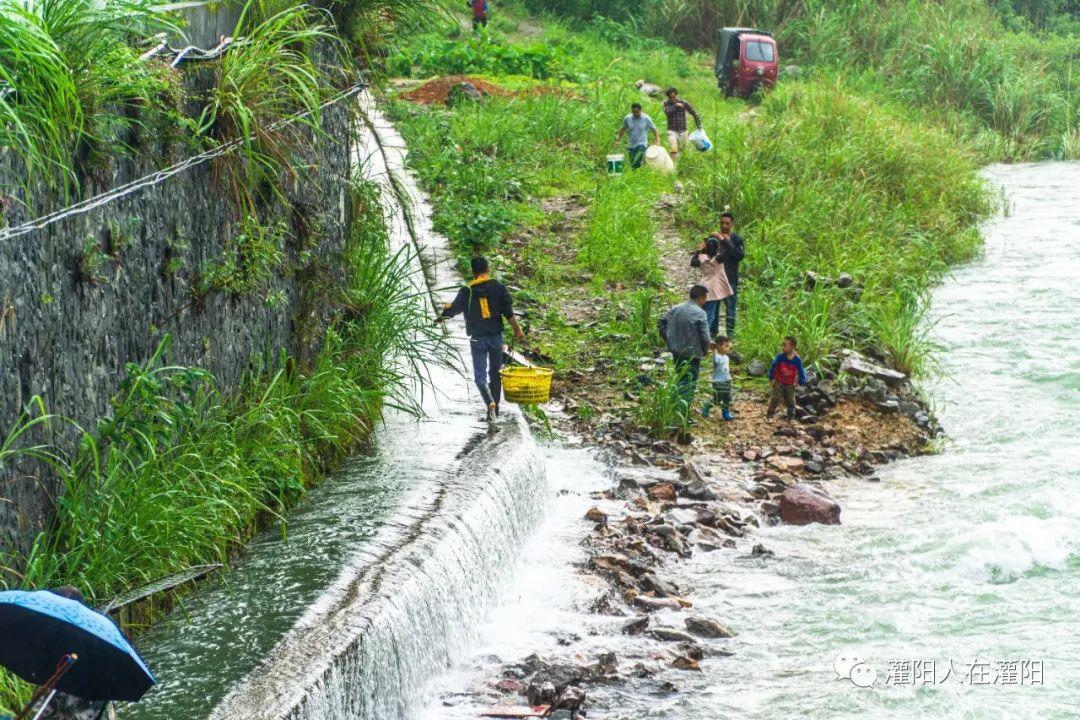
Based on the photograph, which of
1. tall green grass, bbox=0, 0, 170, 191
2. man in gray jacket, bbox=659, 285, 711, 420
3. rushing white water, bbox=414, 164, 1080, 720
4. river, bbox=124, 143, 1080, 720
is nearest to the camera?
tall green grass, bbox=0, 0, 170, 191

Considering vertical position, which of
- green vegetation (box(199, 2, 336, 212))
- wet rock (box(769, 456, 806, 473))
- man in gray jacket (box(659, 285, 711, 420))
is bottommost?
wet rock (box(769, 456, 806, 473))

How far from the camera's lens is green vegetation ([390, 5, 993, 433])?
1413 cm

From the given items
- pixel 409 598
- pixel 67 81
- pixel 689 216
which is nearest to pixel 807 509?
pixel 409 598

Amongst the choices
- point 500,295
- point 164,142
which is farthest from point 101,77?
point 500,295

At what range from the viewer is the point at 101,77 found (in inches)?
260

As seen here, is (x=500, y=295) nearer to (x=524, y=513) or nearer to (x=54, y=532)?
(x=524, y=513)

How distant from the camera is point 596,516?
10242 millimetres

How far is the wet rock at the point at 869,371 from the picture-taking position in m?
13.3

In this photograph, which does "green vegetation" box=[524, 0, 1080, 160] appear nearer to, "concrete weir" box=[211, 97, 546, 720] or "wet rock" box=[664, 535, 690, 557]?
"wet rock" box=[664, 535, 690, 557]

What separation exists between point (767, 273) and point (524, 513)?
22.7 ft

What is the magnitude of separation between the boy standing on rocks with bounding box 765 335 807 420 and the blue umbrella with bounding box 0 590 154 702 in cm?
890

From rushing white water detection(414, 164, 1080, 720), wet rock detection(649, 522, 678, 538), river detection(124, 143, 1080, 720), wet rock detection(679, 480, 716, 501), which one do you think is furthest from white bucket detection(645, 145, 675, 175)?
wet rock detection(649, 522, 678, 538)

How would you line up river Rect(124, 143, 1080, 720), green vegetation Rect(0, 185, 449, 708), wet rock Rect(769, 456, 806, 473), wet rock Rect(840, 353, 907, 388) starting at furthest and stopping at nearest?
wet rock Rect(840, 353, 907, 388) < wet rock Rect(769, 456, 806, 473) < river Rect(124, 143, 1080, 720) < green vegetation Rect(0, 185, 449, 708)

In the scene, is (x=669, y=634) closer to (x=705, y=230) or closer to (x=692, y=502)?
(x=692, y=502)
